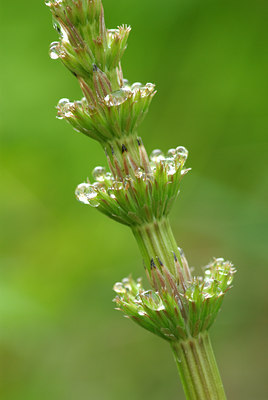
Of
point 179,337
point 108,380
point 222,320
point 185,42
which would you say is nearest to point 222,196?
point 222,320

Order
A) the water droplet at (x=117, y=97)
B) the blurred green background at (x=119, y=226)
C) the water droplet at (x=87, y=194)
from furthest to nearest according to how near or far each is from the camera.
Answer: the blurred green background at (x=119, y=226)
the water droplet at (x=87, y=194)
the water droplet at (x=117, y=97)

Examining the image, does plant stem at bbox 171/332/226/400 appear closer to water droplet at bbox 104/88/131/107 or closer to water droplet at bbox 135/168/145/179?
water droplet at bbox 135/168/145/179

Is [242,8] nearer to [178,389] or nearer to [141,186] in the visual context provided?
[178,389]

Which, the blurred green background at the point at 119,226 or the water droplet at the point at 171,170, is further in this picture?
the blurred green background at the point at 119,226

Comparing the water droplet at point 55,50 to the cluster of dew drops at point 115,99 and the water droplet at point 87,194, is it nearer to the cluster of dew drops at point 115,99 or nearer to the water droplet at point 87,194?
the cluster of dew drops at point 115,99

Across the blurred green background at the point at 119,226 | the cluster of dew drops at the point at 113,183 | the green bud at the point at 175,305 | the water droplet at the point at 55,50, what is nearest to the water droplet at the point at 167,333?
the green bud at the point at 175,305

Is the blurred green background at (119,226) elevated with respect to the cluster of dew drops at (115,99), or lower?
elevated

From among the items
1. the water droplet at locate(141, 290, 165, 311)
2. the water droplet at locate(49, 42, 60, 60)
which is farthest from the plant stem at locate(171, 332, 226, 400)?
the water droplet at locate(49, 42, 60, 60)

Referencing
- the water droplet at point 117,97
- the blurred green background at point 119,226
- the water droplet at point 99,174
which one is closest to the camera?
the water droplet at point 117,97
